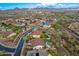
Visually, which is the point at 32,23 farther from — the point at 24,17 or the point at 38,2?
the point at 38,2

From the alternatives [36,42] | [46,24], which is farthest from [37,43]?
[46,24]

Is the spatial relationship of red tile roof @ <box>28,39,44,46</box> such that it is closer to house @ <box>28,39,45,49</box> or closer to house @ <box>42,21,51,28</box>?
house @ <box>28,39,45,49</box>

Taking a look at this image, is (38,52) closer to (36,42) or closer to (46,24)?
(36,42)

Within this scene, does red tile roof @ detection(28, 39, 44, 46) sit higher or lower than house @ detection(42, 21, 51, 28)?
lower

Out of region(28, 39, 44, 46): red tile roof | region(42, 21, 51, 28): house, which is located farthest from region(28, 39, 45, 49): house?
region(42, 21, 51, 28): house

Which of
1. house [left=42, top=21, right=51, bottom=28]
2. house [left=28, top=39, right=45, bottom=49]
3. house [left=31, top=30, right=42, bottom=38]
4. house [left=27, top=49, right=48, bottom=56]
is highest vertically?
house [left=42, top=21, right=51, bottom=28]

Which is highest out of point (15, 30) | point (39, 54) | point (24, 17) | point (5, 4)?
point (5, 4)

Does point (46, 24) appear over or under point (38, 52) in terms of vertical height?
over

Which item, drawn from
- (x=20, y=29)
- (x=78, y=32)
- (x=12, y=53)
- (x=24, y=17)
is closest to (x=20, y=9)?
(x=24, y=17)
